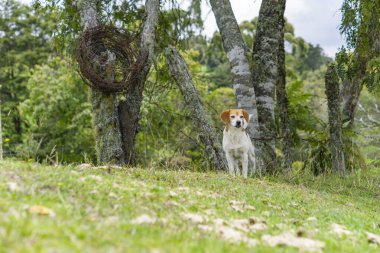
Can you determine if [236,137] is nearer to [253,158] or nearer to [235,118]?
[235,118]

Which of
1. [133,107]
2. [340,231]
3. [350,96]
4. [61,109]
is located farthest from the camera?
[61,109]

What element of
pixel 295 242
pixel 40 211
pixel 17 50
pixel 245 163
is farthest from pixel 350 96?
pixel 17 50

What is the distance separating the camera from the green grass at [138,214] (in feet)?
9.46

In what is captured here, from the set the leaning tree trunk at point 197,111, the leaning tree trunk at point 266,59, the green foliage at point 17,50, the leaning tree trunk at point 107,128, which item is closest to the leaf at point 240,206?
the leaning tree trunk at point 107,128

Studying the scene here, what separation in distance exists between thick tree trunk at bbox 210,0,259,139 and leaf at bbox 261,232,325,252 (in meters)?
7.42

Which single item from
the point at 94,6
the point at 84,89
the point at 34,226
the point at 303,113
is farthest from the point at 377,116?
the point at 34,226

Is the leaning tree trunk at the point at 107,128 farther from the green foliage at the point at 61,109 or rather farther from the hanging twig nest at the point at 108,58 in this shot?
the green foliage at the point at 61,109

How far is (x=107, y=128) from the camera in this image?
31.9 ft

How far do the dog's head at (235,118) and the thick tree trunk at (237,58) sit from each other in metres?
1.60

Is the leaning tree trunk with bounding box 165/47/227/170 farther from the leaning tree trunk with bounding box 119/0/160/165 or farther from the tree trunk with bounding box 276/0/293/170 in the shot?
the tree trunk with bounding box 276/0/293/170

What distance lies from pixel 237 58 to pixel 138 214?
8.07 m

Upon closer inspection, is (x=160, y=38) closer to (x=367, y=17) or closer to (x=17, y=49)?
(x=367, y=17)

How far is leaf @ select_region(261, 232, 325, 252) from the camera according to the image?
3.64 m

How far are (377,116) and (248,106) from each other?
4121cm
